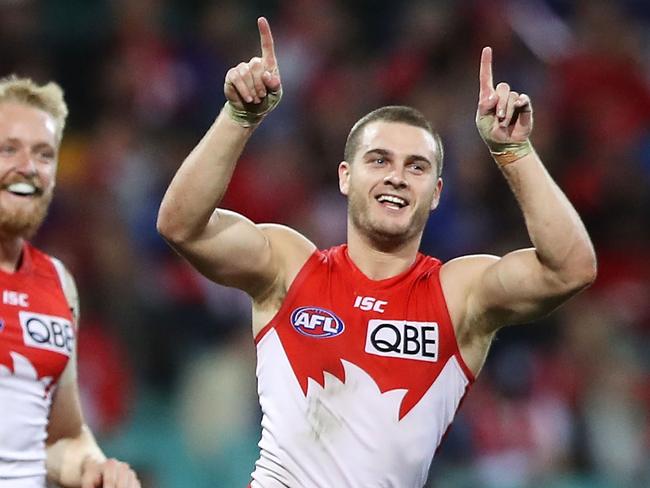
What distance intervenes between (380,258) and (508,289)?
1.74 ft

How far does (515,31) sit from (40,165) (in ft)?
19.1

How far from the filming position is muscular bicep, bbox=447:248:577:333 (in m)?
4.65

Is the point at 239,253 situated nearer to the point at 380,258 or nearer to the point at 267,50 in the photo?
the point at 380,258

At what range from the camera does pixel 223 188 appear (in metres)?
4.58

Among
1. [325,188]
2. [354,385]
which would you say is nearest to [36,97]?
[354,385]

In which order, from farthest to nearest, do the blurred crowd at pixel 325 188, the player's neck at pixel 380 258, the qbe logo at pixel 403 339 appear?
the blurred crowd at pixel 325 188, the player's neck at pixel 380 258, the qbe logo at pixel 403 339

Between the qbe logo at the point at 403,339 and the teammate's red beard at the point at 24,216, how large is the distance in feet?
4.64

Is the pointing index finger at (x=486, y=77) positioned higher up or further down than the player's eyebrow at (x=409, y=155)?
higher up

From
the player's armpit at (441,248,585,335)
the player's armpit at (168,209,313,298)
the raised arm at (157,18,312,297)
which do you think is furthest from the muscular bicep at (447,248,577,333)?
the raised arm at (157,18,312,297)

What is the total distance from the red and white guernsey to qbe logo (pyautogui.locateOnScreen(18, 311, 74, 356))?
867mm

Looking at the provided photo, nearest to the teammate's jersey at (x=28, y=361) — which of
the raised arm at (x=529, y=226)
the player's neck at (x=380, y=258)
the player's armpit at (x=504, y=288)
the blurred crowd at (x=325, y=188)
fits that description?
the player's neck at (x=380, y=258)

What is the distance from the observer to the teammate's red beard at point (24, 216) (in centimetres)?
519

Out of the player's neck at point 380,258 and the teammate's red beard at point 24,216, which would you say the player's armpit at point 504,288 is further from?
the teammate's red beard at point 24,216

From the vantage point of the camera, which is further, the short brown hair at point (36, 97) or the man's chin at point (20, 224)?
the short brown hair at point (36, 97)
